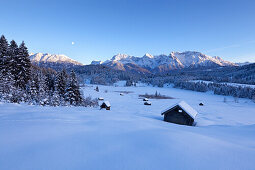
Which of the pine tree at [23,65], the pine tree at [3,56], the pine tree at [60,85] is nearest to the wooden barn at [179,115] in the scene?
the pine tree at [60,85]

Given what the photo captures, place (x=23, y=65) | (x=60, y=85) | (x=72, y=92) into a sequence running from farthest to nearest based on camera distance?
(x=60, y=85) → (x=72, y=92) → (x=23, y=65)

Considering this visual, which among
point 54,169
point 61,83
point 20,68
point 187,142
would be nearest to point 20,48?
point 20,68

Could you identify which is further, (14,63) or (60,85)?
(60,85)

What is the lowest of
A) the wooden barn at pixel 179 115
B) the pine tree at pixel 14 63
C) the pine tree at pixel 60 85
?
the wooden barn at pixel 179 115

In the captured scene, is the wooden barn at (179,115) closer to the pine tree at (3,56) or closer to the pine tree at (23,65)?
the pine tree at (23,65)

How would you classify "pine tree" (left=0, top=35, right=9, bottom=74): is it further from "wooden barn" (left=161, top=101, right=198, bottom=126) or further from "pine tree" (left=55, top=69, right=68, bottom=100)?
"wooden barn" (left=161, top=101, right=198, bottom=126)

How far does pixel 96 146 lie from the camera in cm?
362

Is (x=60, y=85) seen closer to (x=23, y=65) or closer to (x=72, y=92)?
(x=72, y=92)

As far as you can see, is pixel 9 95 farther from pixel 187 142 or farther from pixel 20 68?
pixel 187 142

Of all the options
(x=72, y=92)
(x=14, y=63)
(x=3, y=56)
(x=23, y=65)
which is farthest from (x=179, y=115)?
(x=3, y=56)

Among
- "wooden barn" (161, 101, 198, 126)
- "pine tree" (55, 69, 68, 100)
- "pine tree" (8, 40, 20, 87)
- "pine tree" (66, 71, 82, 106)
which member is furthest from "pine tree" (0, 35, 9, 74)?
"wooden barn" (161, 101, 198, 126)

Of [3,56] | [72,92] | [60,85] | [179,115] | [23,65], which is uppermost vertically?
[3,56]

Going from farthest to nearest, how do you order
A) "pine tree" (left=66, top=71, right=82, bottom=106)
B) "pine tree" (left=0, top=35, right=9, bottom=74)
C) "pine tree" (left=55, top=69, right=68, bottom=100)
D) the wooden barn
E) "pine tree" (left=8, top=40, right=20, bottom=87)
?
1. "pine tree" (left=55, top=69, right=68, bottom=100)
2. "pine tree" (left=66, top=71, right=82, bottom=106)
3. "pine tree" (left=8, top=40, right=20, bottom=87)
4. "pine tree" (left=0, top=35, right=9, bottom=74)
5. the wooden barn

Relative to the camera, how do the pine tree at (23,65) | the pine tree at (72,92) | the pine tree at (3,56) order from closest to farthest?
the pine tree at (3,56) → the pine tree at (23,65) → the pine tree at (72,92)
